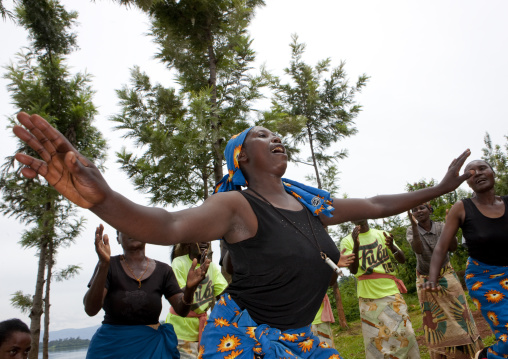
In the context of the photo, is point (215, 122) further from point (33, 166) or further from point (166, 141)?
point (33, 166)

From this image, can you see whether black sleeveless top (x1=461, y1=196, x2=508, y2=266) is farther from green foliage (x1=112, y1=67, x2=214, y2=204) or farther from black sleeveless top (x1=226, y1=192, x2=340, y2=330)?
green foliage (x1=112, y1=67, x2=214, y2=204)

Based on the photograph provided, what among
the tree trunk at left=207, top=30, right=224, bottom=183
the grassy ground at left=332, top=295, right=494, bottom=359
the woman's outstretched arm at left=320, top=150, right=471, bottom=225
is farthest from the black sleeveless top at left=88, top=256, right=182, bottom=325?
the tree trunk at left=207, top=30, right=224, bottom=183

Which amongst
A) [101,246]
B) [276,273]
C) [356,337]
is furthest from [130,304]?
[356,337]

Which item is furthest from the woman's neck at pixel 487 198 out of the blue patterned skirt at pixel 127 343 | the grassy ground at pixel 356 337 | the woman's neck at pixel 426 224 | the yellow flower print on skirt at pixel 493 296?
the grassy ground at pixel 356 337

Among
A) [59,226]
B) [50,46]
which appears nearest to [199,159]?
[59,226]

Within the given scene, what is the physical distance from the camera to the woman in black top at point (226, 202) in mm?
1399

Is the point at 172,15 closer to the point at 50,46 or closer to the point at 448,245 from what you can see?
the point at 50,46

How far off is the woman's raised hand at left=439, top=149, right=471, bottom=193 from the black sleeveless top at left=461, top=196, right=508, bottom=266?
1.36 m

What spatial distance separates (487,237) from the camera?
394 cm

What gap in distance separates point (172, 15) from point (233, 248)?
9781 mm

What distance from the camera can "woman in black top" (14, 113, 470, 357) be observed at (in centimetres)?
140

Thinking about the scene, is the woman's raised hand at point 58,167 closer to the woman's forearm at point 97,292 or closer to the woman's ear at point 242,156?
the woman's ear at point 242,156

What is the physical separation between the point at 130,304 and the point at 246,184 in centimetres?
186

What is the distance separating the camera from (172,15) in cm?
1056
